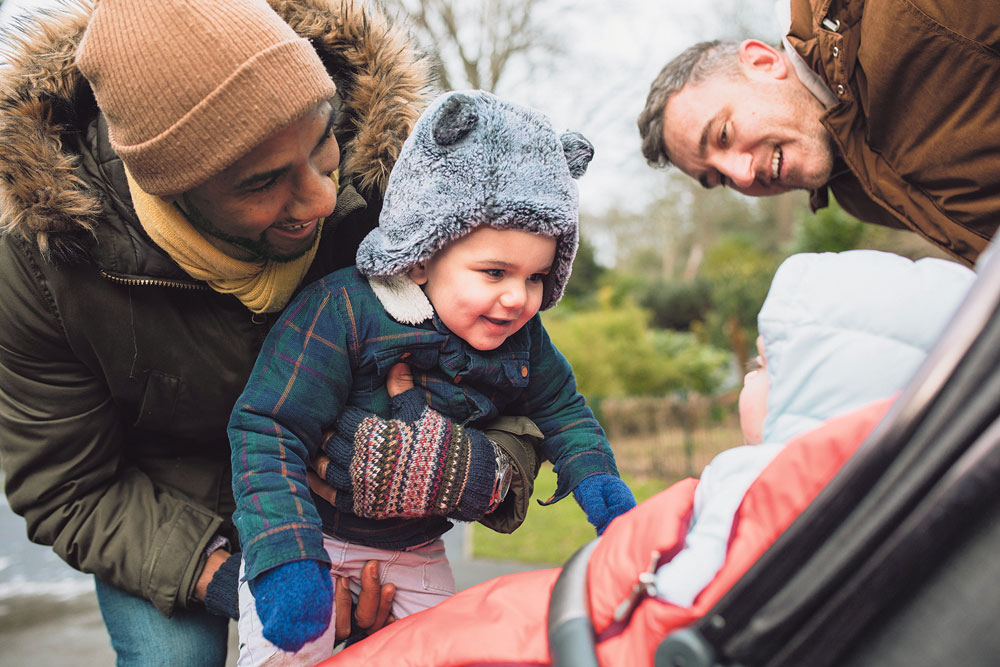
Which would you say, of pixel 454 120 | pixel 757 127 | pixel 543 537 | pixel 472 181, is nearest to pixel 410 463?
pixel 472 181

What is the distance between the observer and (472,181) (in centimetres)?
154

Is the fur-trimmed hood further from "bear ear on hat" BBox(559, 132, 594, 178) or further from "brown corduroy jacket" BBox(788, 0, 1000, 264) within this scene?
"brown corduroy jacket" BBox(788, 0, 1000, 264)

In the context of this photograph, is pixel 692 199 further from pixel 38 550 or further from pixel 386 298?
pixel 386 298

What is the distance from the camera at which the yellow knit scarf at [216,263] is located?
160 centimetres

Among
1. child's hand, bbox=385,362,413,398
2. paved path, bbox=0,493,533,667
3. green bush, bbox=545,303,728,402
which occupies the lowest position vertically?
green bush, bbox=545,303,728,402

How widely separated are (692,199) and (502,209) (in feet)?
69.3

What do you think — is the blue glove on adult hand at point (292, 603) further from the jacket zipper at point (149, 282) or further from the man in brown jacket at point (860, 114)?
the man in brown jacket at point (860, 114)

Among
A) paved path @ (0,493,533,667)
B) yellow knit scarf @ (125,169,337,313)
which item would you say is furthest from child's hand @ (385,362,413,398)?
paved path @ (0,493,533,667)

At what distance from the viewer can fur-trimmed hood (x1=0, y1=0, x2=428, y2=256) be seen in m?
1.59

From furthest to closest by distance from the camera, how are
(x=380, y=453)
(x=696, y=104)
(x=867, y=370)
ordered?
1. (x=696, y=104)
2. (x=380, y=453)
3. (x=867, y=370)

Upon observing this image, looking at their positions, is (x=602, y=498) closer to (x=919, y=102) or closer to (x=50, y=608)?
(x=919, y=102)

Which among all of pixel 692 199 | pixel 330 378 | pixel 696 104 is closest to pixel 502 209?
pixel 330 378

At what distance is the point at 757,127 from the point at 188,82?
5.91 ft

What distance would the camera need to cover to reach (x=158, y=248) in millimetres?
1697
